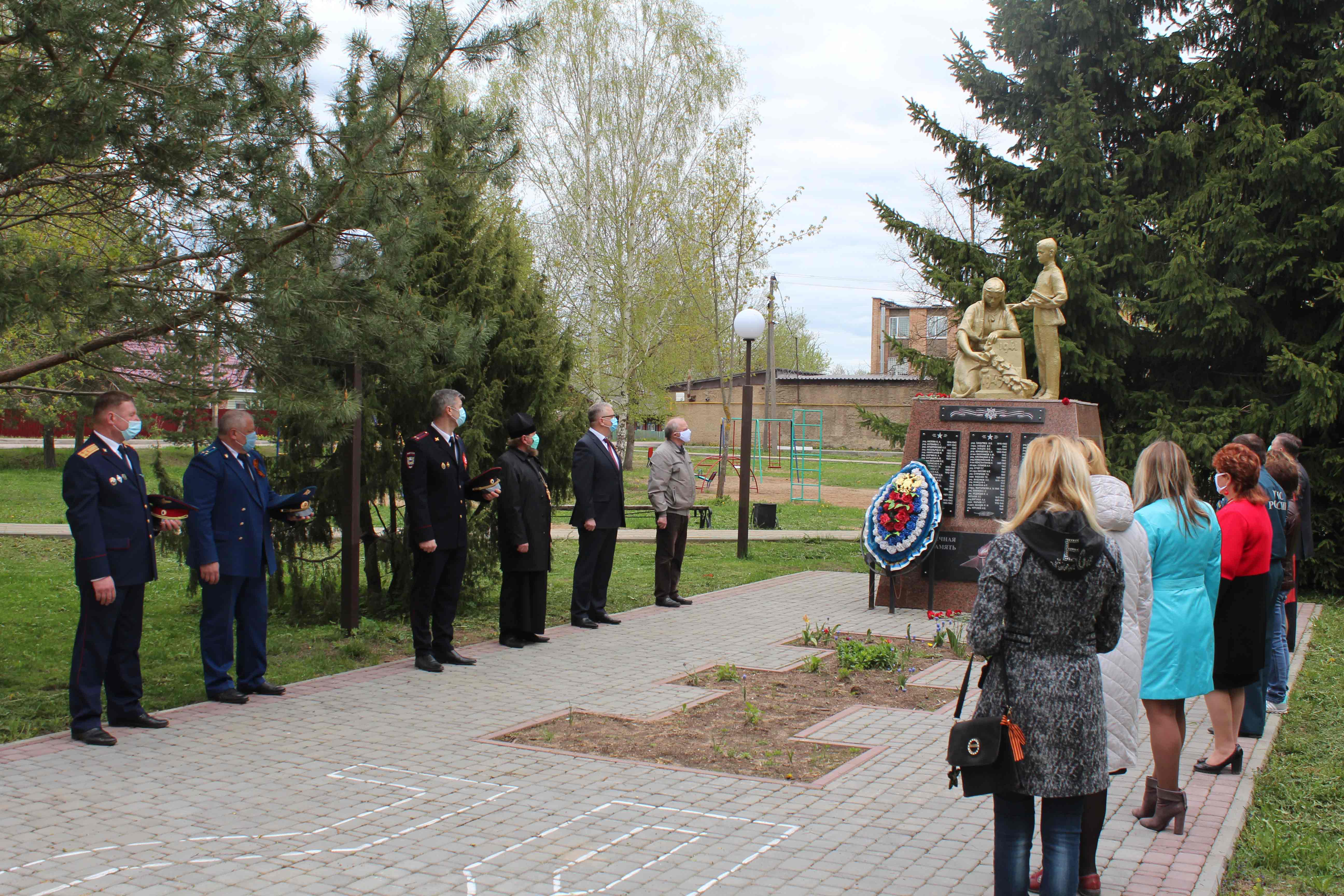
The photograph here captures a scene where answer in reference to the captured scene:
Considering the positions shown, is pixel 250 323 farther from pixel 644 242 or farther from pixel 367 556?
pixel 644 242

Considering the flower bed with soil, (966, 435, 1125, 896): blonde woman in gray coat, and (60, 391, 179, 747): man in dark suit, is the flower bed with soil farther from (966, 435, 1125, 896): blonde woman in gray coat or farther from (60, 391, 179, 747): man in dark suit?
(60, 391, 179, 747): man in dark suit

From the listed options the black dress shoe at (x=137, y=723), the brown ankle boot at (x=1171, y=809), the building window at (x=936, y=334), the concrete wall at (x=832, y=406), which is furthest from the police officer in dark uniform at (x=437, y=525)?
the building window at (x=936, y=334)

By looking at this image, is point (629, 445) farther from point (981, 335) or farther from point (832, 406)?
point (832, 406)

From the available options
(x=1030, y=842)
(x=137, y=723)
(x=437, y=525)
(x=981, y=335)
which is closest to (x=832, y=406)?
(x=981, y=335)

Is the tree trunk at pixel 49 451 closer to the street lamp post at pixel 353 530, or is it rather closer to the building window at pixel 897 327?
the street lamp post at pixel 353 530

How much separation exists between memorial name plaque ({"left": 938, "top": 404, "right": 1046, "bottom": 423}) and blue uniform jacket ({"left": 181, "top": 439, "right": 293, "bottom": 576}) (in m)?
7.23

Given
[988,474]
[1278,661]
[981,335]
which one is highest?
[981,335]

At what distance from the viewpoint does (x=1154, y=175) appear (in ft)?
49.6

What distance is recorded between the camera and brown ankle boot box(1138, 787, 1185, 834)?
15.7ft

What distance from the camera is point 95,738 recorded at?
5.88m

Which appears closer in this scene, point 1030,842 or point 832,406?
point 1030,842

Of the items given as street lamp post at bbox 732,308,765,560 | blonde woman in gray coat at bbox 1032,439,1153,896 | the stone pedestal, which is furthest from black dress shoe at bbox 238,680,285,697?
street lamp post at bbox 732,308,765,560

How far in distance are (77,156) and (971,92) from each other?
13944 millimetres

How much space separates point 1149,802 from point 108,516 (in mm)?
5630
